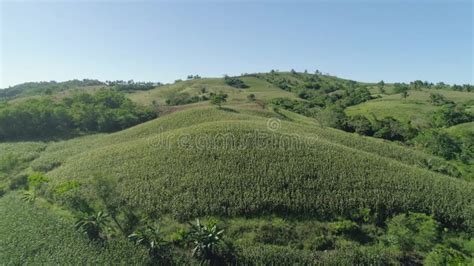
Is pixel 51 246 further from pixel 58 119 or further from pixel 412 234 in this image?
pixel 58 119

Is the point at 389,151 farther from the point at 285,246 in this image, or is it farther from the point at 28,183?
the point at 28,183

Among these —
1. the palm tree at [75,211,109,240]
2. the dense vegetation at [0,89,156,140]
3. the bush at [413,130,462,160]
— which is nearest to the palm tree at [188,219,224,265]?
the palm tree at [75,211,109,240]

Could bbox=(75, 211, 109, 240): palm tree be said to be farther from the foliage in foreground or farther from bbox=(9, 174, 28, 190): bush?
bbox=(9, 174, 28, 190): bush

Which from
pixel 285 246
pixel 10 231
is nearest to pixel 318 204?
pixel 285 246

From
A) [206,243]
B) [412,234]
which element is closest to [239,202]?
[206,243]

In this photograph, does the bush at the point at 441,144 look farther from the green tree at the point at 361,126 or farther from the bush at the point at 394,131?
the green tree at the point at 361,126

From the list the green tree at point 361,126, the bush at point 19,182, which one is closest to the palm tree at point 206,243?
the bush at point 19,182

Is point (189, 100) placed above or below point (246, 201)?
above
